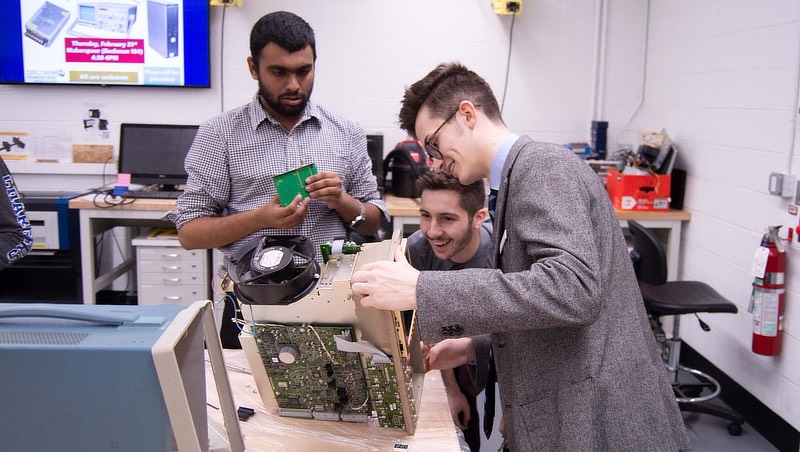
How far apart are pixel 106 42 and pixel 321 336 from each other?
11.2 feet

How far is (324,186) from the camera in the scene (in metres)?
1.82

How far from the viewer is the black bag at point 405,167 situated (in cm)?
372

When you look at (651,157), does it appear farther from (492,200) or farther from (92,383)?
(92,383)

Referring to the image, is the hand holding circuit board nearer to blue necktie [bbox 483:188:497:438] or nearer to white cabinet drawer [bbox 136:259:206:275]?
blue necktie [bbox 483:188:497:438]

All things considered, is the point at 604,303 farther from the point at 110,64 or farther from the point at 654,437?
the point at 110,64

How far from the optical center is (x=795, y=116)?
2.68 meters

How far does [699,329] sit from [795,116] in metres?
1.27

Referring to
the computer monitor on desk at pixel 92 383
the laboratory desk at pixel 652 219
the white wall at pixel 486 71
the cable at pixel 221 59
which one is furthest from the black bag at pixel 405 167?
the computer monitor on desk at pixel 92 383

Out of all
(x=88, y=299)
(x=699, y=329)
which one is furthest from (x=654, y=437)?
(x=88, y=299)

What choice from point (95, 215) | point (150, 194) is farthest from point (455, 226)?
point (95, 215)

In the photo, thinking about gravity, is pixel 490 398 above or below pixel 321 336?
below

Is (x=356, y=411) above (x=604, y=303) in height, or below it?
below

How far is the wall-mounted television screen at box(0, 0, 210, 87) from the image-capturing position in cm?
393

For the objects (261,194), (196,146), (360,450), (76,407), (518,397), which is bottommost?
(360,450)
